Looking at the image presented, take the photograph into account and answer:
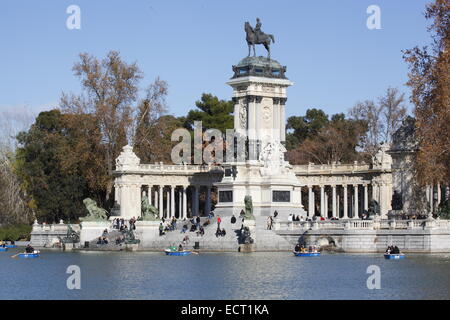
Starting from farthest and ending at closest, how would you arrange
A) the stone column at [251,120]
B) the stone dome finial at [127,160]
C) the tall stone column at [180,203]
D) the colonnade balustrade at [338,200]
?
the tall stone column at [180,203] → the stone dome finial at [127,160] → the colonnade balustrade at [338,200] → the stone column at [251,120]

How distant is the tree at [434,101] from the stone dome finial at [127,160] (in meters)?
31.7

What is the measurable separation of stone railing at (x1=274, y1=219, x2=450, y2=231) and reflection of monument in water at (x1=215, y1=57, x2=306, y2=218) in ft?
34.4

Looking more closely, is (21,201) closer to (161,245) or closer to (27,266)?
(161,245)

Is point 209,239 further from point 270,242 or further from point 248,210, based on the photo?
point 270,242

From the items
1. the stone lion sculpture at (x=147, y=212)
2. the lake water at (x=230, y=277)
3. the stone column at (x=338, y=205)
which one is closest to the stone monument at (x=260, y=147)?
the stone lion sculpture at (x=147, y=212)

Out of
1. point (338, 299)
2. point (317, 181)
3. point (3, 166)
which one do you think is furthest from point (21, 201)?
point (338, 299)

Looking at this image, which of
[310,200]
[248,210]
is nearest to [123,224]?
[248,210]

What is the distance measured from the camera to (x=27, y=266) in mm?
62250

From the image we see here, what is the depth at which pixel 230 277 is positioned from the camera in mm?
52000

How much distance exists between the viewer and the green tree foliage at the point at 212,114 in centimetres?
11325

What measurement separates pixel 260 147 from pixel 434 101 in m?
21.8

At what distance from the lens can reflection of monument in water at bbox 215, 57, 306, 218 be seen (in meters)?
85.8

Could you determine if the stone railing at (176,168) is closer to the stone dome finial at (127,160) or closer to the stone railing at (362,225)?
the stone dome finial at (127,160)
